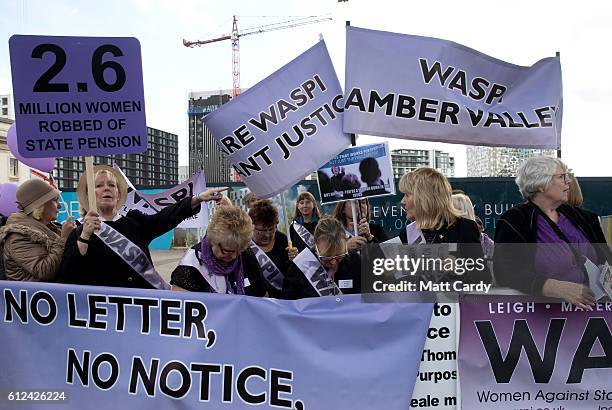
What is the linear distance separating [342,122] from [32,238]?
2.39 metres

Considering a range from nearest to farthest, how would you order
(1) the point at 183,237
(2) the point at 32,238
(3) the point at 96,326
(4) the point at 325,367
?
(4) the point at 325,367
(3) the point at 96,326
(2) the point at 32,238
(1) the point at 183,237

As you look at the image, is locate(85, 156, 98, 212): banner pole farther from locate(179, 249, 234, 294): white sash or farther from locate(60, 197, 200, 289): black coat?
locate(179, 249, 234, 294): white sash

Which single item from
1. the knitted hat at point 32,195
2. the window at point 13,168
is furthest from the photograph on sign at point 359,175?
the window at point 13,168

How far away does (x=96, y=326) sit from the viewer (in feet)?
10.4

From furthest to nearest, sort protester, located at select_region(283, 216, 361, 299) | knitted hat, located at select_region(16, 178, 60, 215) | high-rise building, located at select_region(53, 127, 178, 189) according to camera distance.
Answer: high-rise building, located at select_region(53, 127, 178, 189) < knitted hat, located at select_region(16, 178, 60, 215) < protester, located at select_region(283, 216, 361, 299)

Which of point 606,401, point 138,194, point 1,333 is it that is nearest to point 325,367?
point 606,401

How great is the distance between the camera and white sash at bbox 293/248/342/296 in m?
3.61

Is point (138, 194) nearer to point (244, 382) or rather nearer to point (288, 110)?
point (288, 110)

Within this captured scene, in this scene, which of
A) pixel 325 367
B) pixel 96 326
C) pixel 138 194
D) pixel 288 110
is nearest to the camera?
pixel 325 367

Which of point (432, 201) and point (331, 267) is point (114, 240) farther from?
point (432, 201)

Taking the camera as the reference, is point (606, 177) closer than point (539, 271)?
No

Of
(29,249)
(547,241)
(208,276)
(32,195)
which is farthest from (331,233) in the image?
(32,195)

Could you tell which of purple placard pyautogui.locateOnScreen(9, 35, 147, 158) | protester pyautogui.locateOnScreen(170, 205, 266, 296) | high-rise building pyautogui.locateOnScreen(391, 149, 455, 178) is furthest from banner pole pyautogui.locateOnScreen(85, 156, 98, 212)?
high-rise building pyautogui.locateOnScreen(391, 149, 455, 178)

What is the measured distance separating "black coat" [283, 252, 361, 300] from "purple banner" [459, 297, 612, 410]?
88cm
